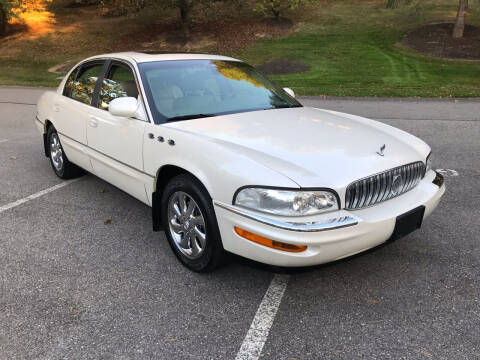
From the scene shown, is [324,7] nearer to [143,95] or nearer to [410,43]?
[410,43]

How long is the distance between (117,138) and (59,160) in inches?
76.9

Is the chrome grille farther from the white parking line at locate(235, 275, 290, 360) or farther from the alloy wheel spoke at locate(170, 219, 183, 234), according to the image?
→ the alloy wheel spoke at locate(170, 219, 183, 234)

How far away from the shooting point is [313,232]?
2607 mm

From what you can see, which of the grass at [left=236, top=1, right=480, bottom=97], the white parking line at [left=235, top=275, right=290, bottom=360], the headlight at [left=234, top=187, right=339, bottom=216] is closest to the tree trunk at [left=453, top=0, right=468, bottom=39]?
the grass at [left=236, top=1, right=480, bottom=97]

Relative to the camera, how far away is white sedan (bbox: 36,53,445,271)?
2678 mm

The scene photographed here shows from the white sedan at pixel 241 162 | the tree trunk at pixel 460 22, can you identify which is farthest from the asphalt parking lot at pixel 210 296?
the tree trunk at pixel 460 22

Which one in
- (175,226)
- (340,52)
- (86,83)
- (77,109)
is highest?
(86,83)

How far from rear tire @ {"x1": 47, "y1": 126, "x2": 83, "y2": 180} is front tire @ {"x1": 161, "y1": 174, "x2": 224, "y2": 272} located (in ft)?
7.86

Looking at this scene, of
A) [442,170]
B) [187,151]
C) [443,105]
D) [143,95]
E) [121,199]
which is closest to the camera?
[187,151]

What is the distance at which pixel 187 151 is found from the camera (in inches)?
125

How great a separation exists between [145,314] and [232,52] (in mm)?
19869

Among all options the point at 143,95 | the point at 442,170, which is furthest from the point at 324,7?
the point at 143,95

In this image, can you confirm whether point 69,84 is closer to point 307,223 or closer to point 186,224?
point 186,224

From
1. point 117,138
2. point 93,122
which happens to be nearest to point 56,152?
point 93,122
